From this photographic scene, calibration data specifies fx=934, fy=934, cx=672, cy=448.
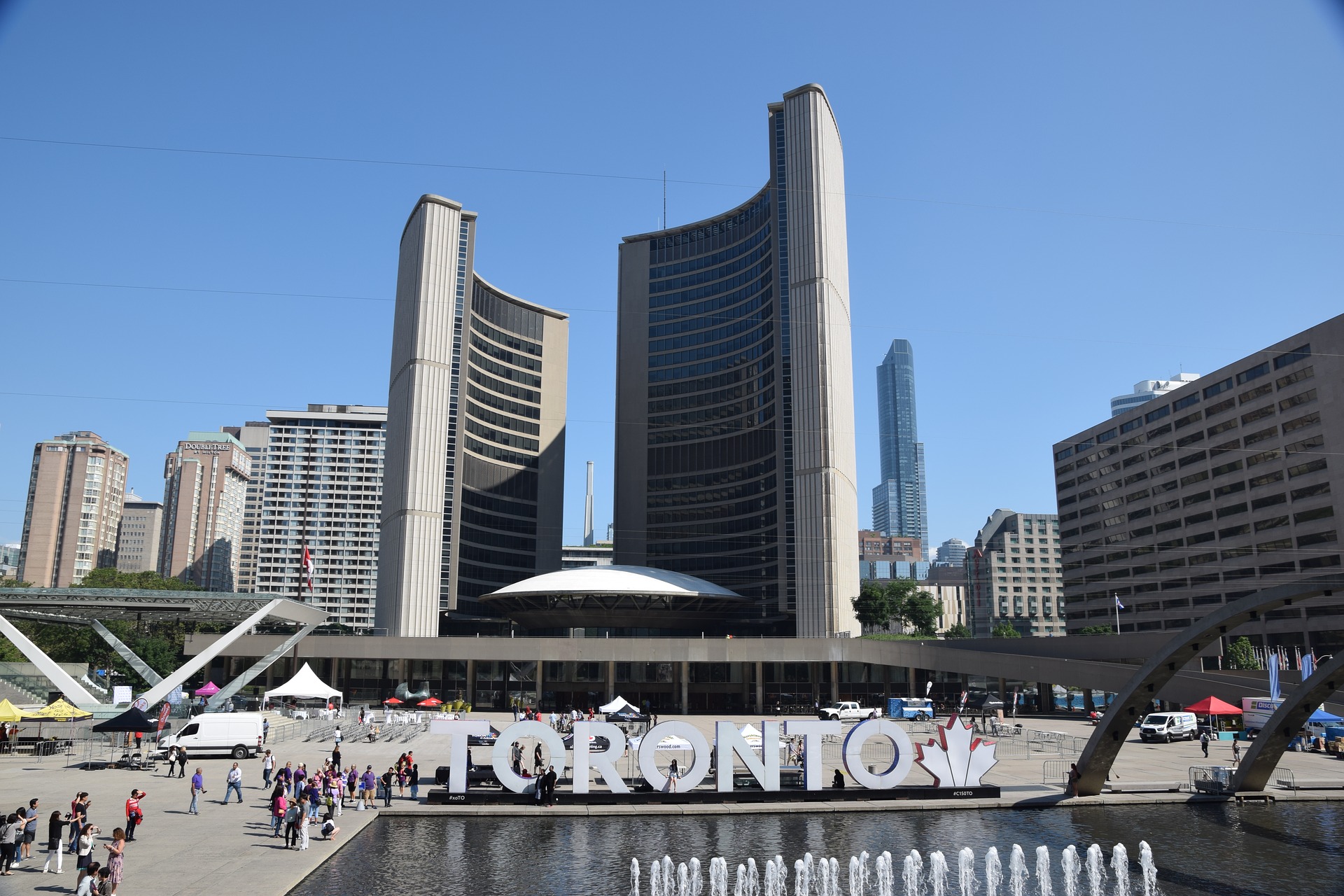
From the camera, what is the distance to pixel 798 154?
11594 cm

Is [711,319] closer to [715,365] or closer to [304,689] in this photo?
[715,365]

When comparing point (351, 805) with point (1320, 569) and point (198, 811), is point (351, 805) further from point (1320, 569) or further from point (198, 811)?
point (1320, 569)

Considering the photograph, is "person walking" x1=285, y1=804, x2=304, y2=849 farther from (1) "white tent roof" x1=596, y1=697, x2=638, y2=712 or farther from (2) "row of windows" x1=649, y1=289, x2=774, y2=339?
(2) "row of windows" x1=649, y1=289, x2=774, y2=339

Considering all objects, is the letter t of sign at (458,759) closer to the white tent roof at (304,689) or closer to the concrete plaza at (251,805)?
the concrete plaza at (251,805)

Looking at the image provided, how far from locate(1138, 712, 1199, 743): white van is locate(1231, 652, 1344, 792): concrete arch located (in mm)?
24258

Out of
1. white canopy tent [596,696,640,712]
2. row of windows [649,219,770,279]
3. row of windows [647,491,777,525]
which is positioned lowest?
white canopy tent [596,696,640,712]

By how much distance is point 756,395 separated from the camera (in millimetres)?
130250

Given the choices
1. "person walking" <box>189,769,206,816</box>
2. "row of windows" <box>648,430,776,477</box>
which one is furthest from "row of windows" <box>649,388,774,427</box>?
"person walking" <box>189,769,206,816</box>

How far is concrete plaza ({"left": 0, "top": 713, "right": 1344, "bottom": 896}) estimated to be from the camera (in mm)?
22688

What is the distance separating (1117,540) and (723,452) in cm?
6174

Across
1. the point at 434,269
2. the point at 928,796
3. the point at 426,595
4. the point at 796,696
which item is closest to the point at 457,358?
the point at 434,269

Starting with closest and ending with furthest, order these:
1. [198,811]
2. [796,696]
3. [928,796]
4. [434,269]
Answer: [198,811] < [928,796] < [796,696] < [434,269]

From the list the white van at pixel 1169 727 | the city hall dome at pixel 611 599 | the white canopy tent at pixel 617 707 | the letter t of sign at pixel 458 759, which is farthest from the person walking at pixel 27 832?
the city hall dome at pixel 611 599

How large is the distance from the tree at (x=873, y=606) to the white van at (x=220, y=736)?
75684mm
